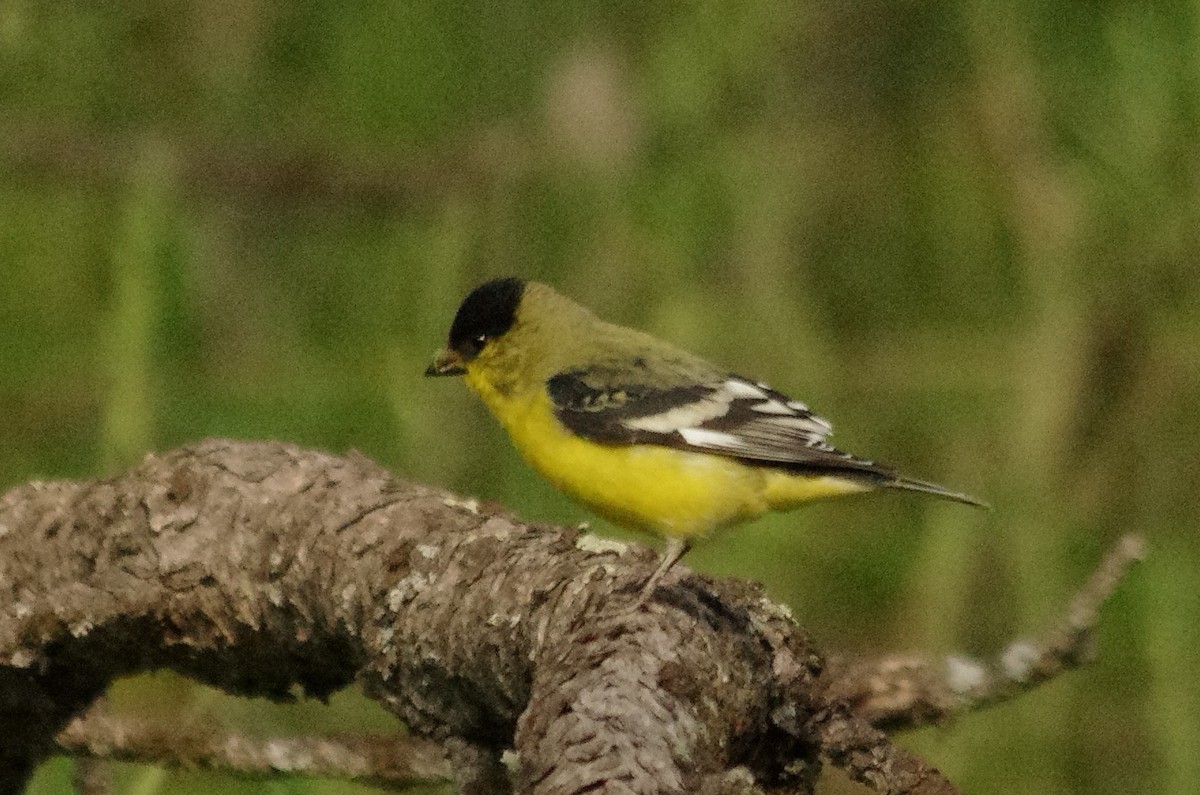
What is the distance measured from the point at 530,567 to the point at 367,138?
355cm

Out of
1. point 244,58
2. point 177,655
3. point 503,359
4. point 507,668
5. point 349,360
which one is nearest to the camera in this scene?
point 507,668

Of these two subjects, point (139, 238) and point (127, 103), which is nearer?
point (139, 238)

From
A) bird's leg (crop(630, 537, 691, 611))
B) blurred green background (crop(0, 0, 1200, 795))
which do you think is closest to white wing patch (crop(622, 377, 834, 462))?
blurred green background (crop(0, 0, 1200, 795))

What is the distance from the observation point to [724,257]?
5.41 m

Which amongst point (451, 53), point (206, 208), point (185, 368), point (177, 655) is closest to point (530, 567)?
point (177, 655)

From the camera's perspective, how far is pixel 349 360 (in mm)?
5652

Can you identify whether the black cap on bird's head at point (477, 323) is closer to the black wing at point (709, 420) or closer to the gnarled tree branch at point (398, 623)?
the black wing at point (709, 420)

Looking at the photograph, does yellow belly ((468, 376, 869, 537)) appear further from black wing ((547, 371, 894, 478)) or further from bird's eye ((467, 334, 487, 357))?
bird's eye ((467, 334, 487, 357))

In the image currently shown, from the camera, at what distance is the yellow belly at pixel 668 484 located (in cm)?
407

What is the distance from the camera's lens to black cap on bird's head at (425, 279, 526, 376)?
4.86 meters

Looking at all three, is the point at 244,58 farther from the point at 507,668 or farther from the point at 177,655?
the point at 507,668

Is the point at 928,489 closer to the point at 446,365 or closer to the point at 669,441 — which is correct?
the point at 669,441

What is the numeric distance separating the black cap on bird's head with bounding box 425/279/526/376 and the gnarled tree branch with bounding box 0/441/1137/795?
70.7 inches

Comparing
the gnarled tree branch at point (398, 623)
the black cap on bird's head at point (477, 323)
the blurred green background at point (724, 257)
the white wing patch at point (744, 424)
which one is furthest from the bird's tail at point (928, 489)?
the black cap on bird's head at point (477, 323)
